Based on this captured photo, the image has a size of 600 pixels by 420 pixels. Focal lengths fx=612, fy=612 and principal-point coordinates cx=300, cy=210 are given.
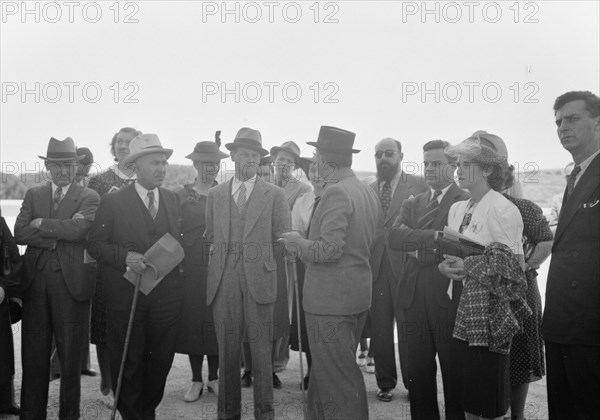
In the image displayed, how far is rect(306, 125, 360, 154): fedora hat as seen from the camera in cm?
423

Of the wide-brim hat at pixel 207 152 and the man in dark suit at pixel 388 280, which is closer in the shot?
the man in dark suit at pixel 388 280

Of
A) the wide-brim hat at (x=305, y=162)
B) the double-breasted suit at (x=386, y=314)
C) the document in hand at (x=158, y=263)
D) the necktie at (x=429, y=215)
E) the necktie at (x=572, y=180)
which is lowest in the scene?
the double-breasted suit at (x=386, y=314)

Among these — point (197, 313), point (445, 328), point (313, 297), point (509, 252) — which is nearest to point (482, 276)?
point (509, 252)

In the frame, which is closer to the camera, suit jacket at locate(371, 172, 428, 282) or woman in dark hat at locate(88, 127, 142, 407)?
woman in dark hat at locate(88, 127, 142, 407)

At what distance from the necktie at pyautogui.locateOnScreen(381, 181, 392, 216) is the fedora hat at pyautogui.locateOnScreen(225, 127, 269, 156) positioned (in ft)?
5.02

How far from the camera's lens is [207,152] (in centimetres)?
580

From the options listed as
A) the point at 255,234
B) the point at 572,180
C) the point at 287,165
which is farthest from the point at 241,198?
the point at 572,180

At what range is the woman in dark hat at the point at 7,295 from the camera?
436 centimetres

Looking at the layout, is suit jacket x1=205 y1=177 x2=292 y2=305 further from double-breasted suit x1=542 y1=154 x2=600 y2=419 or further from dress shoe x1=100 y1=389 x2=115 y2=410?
double-breasted suit x1=542 y1=154 x2=600 y2=419

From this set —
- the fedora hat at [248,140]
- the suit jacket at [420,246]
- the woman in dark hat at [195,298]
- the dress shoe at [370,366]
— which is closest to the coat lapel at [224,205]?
the fedora hat at [248,140]

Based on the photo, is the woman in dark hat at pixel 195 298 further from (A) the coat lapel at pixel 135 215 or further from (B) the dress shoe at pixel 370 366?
(B) the dress shoe at pixel 370 366

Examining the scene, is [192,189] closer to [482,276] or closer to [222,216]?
[222,216]

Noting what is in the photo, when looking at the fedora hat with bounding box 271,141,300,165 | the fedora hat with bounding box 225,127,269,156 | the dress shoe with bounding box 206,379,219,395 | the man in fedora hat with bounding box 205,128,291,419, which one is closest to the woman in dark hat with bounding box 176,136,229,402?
the dress shoe with bounding box 206,379,219,395

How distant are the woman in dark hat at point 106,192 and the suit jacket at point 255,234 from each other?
0.87 meters
